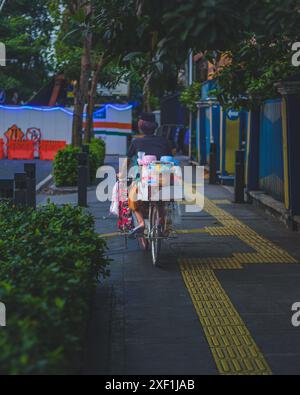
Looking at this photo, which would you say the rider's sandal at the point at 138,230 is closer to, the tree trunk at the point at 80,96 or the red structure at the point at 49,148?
the tree trunk at the point at 80,96

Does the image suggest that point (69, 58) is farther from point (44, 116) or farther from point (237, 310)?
point (237, 310)

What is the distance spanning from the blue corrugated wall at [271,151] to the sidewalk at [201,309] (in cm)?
340

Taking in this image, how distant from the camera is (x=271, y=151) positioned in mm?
16891

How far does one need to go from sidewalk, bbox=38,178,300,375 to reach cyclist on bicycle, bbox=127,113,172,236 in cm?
54

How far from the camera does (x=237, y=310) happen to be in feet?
25.6

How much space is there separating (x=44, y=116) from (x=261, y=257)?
1225 inches

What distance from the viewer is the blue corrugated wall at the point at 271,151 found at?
1593 cm

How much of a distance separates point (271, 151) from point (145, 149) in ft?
21.5

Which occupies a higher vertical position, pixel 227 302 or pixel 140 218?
pixel 140 218

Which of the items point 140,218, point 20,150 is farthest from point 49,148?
point 140,218

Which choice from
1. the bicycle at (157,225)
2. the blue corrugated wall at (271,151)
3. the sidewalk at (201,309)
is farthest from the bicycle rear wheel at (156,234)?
the blue corrugated wall at (271,151)

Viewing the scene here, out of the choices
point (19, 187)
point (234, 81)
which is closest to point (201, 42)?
point (19, 187)

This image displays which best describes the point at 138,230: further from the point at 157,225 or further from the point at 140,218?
the point at 157,225

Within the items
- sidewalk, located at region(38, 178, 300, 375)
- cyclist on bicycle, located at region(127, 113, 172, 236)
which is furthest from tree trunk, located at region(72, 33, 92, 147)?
cyclist on bicycle, located at region(127, 113, 172, 236)
